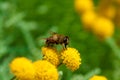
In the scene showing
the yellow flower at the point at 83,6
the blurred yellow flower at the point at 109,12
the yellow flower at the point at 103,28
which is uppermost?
the yellow flower at the point at 83,6

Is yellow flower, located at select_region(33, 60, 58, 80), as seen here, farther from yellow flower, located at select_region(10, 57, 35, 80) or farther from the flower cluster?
the flower cluster

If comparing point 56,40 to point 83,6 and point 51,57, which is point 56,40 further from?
point 83,6

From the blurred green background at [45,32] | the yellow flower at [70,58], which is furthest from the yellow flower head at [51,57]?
the blurred green background at [45,32]

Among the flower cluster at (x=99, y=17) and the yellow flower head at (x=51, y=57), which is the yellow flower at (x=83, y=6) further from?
the yellow flower head at (x=51, y=57)

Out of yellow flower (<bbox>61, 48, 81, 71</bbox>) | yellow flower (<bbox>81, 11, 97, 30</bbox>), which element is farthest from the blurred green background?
yellow flower (<bbox>61, 48, 81, 71</bbox>)

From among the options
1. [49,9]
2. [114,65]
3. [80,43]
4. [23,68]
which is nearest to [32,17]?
[49,9]

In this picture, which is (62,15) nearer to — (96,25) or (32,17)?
(32,17)

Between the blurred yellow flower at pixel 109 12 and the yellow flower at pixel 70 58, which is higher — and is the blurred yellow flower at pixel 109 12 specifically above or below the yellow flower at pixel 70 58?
above
